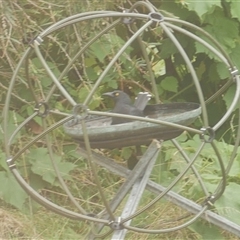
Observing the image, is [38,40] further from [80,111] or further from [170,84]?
[170,84]

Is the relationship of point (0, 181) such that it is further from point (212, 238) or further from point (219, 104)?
point (219, 104)

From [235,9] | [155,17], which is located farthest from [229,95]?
[155,17]

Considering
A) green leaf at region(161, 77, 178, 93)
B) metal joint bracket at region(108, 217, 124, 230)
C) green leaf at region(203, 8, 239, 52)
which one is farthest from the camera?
green leaf at region(161, 77, 178, 93)

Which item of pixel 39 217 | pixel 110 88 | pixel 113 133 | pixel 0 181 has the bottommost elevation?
pixel 39 217

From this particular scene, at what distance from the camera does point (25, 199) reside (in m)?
2.15

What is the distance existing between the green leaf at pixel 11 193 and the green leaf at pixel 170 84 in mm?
777

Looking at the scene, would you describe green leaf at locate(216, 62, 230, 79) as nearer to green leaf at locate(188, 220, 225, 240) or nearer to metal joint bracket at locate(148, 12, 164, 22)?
green leaf at locate(188, 220, 225, 240)

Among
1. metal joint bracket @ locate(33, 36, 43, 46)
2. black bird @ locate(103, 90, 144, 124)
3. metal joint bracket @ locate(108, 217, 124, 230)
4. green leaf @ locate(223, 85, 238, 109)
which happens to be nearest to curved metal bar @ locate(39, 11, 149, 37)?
metal joint bracket @ locate(33, 36, 43, 46)

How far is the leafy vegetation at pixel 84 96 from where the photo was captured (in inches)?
81.3

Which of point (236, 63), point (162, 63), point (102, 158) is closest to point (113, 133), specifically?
point (102, 158)

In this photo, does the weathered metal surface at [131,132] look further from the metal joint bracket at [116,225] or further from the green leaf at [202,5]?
the green leaf at [202,5]

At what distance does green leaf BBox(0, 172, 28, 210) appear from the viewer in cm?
207

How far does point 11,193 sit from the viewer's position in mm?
2084

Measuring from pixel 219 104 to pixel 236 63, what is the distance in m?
0.38
